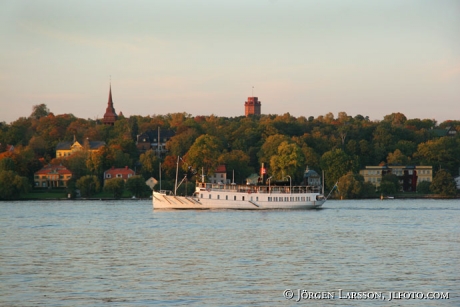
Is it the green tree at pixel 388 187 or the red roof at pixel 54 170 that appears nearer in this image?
the green tree at pixel 388 187

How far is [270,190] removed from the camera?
9794 centimetres

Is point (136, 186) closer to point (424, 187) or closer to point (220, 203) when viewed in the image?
point (220, 203)

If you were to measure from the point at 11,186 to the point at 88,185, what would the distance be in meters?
12.7

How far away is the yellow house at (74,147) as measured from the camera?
544ft

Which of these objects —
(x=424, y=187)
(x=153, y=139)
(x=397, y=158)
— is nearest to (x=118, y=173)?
(x=153, y=139)

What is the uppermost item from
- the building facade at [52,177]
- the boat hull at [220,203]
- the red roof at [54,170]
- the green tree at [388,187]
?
the red roof at [54,170]

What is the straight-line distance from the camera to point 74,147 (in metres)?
168

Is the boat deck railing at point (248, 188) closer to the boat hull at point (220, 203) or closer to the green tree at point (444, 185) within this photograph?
the boat hull at point (220, 203)

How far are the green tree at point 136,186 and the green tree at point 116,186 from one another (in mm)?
909

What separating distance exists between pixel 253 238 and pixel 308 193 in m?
42.5

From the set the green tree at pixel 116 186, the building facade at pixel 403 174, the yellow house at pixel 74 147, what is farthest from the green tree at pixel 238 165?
the yellow house at pixel 74 147

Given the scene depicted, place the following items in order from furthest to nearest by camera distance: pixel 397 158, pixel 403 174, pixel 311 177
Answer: pixel 397 158 → pixel 403 174 → pixel 311 177

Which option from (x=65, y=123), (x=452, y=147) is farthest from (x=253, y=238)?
(x=65, y=123)

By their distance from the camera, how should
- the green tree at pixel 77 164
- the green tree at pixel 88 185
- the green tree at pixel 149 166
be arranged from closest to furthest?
the green tree at pixel 88 185, the green tree at pixel 149 166, the green tree at pixel 77 164
